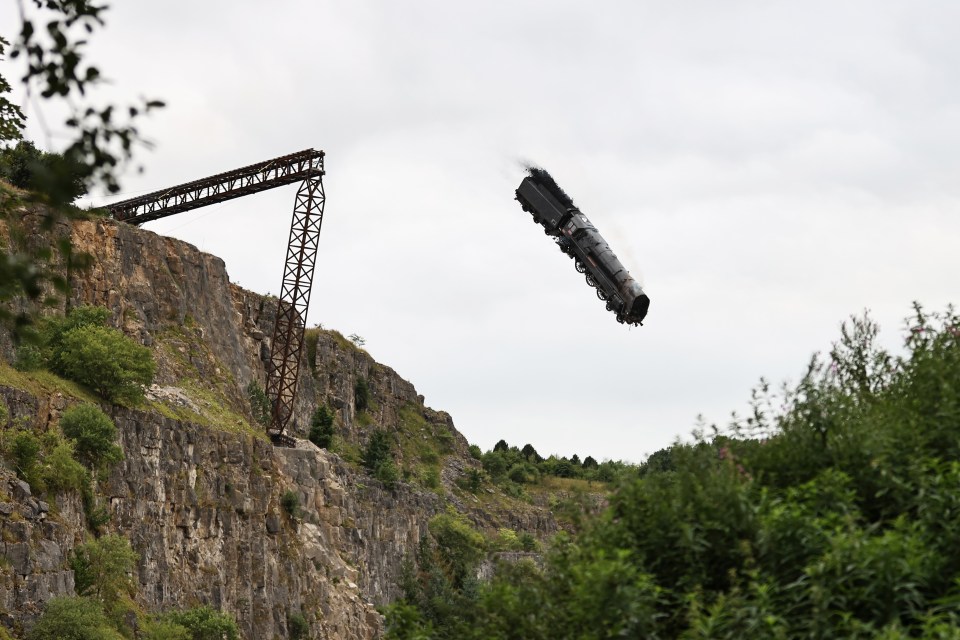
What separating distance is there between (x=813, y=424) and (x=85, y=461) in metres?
46.5

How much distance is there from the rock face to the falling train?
20133 millimetres

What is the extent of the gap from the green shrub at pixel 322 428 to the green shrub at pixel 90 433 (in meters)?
50.2

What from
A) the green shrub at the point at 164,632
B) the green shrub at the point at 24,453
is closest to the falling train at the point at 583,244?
the green shrub at the point at 164,632

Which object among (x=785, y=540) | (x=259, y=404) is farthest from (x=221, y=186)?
(x=785, y=540)

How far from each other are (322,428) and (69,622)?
63.9 m

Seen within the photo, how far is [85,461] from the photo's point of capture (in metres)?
59.6

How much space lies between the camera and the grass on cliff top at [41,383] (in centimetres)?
5828

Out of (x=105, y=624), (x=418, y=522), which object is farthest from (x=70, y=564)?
(x=418, y=522)

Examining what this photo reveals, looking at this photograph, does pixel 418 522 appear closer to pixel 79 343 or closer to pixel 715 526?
pixel 79 343

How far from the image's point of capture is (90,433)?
59031 millimetres

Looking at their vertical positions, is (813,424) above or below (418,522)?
below

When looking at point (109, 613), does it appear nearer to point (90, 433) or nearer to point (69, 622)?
point (90, 433)

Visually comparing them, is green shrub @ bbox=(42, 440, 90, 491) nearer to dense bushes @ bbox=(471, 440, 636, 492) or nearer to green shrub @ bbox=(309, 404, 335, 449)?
green shrub @ bbox=(309, 404, 335, 449)

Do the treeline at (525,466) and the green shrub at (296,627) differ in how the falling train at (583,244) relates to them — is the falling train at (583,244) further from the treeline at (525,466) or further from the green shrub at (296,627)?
the treeline at (525,466)
